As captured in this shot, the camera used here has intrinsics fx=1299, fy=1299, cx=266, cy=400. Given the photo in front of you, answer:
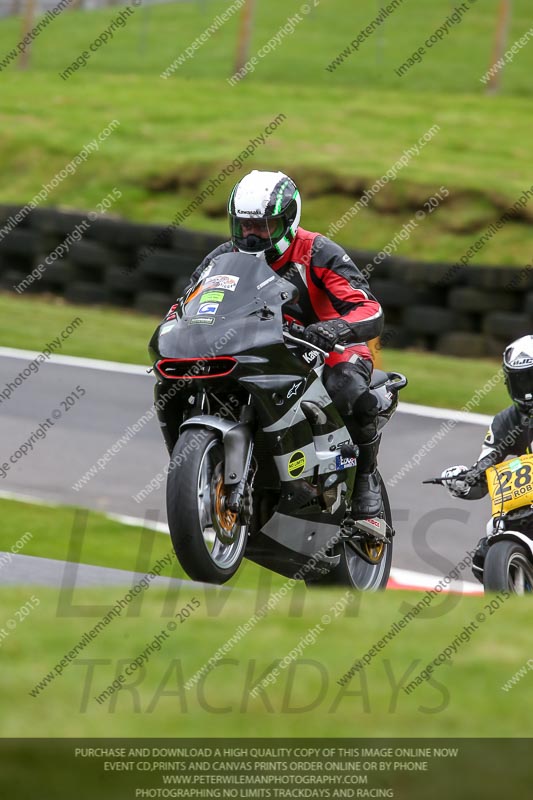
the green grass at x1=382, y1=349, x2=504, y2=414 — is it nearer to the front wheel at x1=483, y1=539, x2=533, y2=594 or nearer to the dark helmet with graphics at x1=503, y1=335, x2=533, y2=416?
the dark helmet with graphics at x1=503, y1=335, x2=533, y2=416

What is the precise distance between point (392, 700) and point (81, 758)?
32.5 inches

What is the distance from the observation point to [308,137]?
58.6ft

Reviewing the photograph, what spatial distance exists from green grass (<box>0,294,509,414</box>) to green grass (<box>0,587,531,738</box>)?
24.0 feet

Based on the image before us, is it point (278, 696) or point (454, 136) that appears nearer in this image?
point (278, 696)

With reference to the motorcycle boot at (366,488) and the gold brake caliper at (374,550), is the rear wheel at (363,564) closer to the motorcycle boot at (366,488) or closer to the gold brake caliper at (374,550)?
the gold brake caliper at (374,550)

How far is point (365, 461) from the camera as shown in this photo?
6.17 m

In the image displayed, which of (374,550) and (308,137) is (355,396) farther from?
(308,137)

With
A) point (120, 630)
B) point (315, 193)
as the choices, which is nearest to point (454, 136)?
point (315, 193)

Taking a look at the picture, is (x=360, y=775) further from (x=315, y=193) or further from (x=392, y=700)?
(x=315, y=193)

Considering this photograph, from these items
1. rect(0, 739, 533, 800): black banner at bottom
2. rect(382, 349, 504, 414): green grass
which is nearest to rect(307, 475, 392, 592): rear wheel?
rect(0, 739, 533, 800): black banner at bottom

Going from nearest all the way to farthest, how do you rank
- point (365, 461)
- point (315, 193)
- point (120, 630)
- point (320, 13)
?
point (120, 630) → point (365, 461) → point (315, 193) → point (320, 13)

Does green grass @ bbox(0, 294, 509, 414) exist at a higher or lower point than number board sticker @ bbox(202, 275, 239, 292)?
higher

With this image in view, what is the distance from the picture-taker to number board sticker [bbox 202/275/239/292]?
542 cm

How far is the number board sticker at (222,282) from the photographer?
5.42 meters
